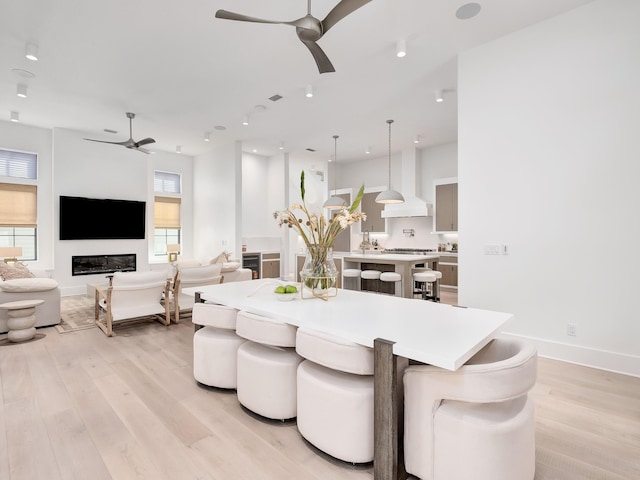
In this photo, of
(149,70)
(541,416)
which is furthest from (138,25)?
(541,416)

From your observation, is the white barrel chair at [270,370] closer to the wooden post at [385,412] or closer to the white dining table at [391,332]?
the white dining table at [391,332]

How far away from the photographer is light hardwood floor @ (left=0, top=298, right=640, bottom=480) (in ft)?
5.51

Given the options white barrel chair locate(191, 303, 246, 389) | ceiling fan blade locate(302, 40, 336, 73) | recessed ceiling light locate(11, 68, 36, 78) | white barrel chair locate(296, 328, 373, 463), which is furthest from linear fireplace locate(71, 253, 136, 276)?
white barrel chair locate(296, 328, 373, 463)

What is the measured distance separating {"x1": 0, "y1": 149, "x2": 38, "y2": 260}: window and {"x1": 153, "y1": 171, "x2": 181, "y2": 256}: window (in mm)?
2349

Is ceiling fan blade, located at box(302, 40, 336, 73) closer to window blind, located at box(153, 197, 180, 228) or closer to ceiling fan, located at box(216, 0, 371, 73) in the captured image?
ceiling fan, located at box(216, 0, 371, 73)

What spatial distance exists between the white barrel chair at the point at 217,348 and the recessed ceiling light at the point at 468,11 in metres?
3.36

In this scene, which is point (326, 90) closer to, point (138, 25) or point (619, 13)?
point (138, 25)

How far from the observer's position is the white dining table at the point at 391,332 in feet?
4.73

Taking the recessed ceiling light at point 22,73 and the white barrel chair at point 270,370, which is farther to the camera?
the recessed ceiling light at point 22,73

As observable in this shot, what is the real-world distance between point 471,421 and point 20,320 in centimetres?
481

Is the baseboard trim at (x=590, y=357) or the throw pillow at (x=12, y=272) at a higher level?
the throw pillow at (x=12, y=272)

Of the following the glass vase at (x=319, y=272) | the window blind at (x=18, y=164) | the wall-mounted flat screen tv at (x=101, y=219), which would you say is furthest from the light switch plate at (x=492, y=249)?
the window blind at (x=18, y=164)

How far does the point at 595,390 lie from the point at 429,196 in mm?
5862

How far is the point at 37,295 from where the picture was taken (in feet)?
13.8
